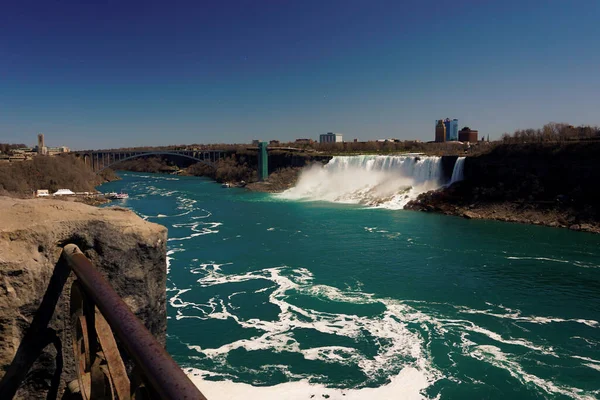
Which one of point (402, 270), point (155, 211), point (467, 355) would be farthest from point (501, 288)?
point (155, 211)

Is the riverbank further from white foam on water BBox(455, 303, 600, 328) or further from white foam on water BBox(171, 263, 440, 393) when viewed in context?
white foam on water BBox(455, 303, 600, 328)

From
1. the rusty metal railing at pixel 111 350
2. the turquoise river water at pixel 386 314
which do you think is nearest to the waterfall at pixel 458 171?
the turquoise river water at pixel 386 314

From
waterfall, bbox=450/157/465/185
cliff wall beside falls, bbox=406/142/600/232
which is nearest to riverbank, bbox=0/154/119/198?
cliff wall beside falls, bbox=406/142/600/232


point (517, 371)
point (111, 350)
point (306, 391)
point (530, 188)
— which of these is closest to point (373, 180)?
point (530, 188)

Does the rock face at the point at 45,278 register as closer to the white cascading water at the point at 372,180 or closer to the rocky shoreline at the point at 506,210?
the rocky shoreline at the point at 506,210

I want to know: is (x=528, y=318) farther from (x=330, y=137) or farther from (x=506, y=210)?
(x=330, y=137)
